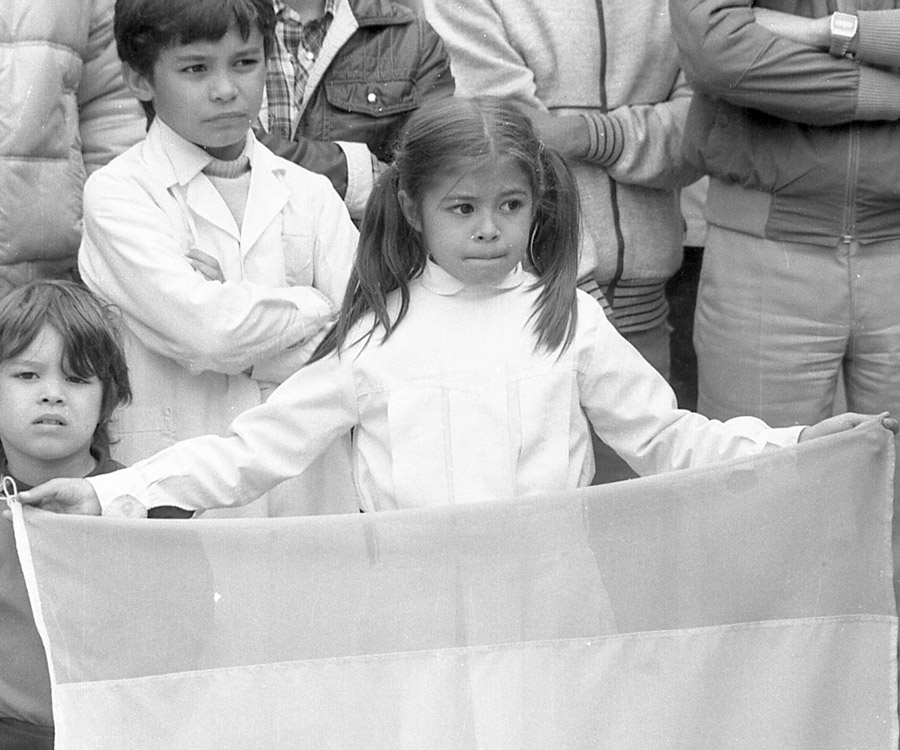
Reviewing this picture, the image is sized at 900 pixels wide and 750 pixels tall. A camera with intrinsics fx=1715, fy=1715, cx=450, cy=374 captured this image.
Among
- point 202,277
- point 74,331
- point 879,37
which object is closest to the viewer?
point 74,331

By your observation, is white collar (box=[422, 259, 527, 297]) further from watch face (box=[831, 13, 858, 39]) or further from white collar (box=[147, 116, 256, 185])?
watch face (box=[831, 13, 858, 39])

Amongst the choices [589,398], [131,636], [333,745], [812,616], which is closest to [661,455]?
[589,398]

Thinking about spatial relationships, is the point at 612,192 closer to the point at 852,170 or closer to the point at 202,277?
the point at 852,170

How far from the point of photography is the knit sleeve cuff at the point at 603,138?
13.8ft

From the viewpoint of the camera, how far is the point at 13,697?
310 centimetres

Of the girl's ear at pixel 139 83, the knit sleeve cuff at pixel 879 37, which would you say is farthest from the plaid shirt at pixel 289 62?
the knit sleeve cuff at pixel 879 37

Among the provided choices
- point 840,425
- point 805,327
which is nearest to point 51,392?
point 840,425

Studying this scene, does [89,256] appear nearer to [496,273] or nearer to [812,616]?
[496,273]

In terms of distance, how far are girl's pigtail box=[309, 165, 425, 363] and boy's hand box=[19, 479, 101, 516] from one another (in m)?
0.51

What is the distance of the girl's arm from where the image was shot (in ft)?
9.51

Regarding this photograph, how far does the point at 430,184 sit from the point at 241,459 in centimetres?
60

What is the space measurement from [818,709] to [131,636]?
1.17 metres

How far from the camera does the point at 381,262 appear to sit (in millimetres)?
3205

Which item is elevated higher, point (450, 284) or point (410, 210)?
point (410, 210)
